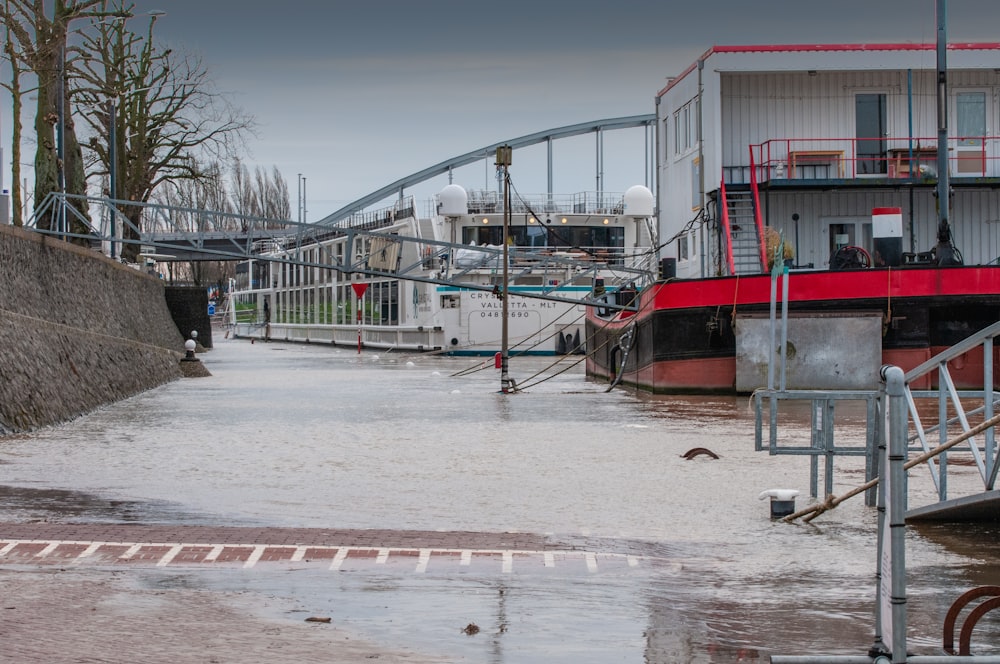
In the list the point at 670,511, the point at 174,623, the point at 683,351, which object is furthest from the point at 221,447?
the point at 683,351

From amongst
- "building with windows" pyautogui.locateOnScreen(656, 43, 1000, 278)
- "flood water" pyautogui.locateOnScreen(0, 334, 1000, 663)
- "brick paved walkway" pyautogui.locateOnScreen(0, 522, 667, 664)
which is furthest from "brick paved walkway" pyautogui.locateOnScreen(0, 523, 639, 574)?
"building with windows" pyautogui.locateOnScreen(656, 43, 1000, 278)

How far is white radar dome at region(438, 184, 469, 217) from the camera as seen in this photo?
52.5 meters

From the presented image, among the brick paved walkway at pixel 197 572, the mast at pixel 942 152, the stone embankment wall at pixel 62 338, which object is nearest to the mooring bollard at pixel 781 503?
the brick paved walkway at pixel 197 572

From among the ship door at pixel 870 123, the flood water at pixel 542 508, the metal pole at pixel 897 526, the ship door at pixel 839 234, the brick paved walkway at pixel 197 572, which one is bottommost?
the flood water at pixel 542 508

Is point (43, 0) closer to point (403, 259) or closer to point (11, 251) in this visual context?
point (11, 251)

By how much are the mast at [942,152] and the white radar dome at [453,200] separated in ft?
94.1

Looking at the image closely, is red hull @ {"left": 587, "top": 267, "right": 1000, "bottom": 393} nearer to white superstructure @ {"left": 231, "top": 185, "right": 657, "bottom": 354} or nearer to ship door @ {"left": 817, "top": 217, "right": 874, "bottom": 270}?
ship door @ {"left": 817, "top": 217, "right": 874, "bottom": 270}

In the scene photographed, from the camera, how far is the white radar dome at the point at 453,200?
172 ft

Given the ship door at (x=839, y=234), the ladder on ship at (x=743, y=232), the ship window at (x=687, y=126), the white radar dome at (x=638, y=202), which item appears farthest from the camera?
the white radar dome at (x=638, y=202)

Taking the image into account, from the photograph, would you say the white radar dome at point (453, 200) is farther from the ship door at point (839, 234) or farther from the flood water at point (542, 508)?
the flood water at point (542, 508)

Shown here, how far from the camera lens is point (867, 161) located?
94.3 ft

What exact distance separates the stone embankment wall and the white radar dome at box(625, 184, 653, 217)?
23.5m

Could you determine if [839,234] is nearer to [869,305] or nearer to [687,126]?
[869,305]

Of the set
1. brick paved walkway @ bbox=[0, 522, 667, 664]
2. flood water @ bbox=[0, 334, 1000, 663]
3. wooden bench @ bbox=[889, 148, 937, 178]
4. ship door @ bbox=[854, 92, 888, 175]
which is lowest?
flood water @ bbox=[0, 334, 1000, 663]
